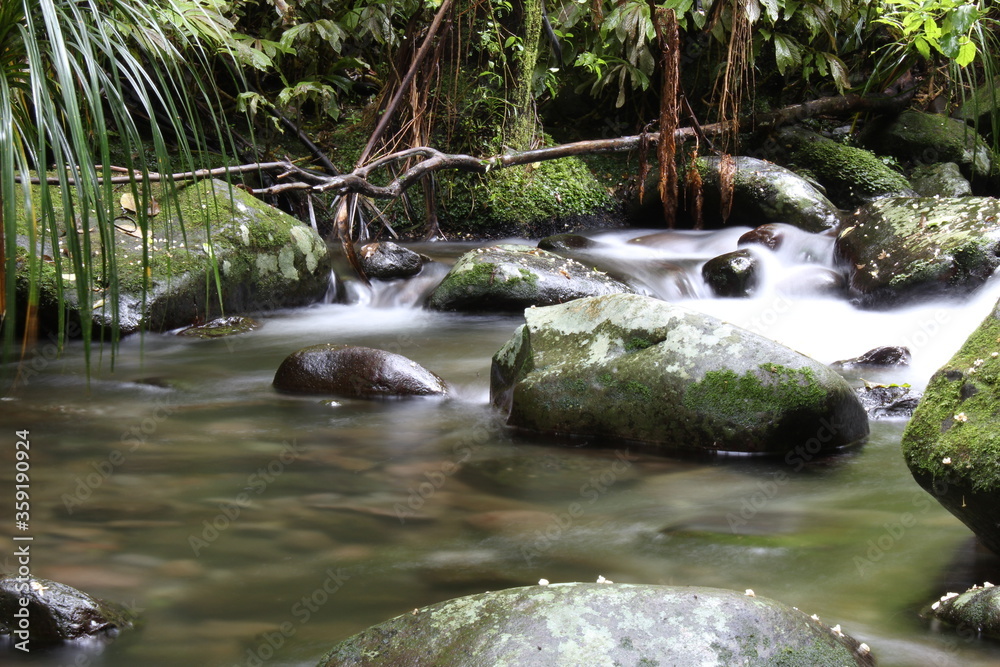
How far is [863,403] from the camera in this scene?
457 centimetres

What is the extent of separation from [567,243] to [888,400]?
185 inches

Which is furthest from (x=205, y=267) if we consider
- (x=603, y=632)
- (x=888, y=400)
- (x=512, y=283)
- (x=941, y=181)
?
(x=941, y=181)

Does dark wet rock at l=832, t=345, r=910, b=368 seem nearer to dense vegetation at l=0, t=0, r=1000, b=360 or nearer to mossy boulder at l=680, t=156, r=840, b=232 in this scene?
mossy boulder at l=680, t=156, r=840, b=232

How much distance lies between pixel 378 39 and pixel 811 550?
803cm

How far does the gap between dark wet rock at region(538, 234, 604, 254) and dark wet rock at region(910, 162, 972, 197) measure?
397 centimetres

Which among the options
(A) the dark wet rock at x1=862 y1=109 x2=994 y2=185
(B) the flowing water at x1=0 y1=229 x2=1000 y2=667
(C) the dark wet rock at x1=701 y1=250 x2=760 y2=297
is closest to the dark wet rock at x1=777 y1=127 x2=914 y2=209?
(A) the dark wet rock at x1=862 y1=109 x2=994 y2=185

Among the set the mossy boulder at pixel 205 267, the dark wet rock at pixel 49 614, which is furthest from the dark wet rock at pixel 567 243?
the dark wet rock at pixel 49 614

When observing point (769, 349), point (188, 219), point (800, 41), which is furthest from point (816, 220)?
point (188, 219)

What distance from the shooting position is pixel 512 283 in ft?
22.8

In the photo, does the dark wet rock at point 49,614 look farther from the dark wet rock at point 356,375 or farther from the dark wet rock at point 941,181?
the dark wet rock at point 941,181

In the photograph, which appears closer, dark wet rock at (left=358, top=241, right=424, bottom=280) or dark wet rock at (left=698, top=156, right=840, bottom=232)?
dark wet rock at (left=358, top=241, right=424, bottom=280)

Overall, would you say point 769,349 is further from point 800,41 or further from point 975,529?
point 800,41

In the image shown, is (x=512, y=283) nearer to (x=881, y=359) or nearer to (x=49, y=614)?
(x=881, y=359)

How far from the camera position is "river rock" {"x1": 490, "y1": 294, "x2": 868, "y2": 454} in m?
3.95
